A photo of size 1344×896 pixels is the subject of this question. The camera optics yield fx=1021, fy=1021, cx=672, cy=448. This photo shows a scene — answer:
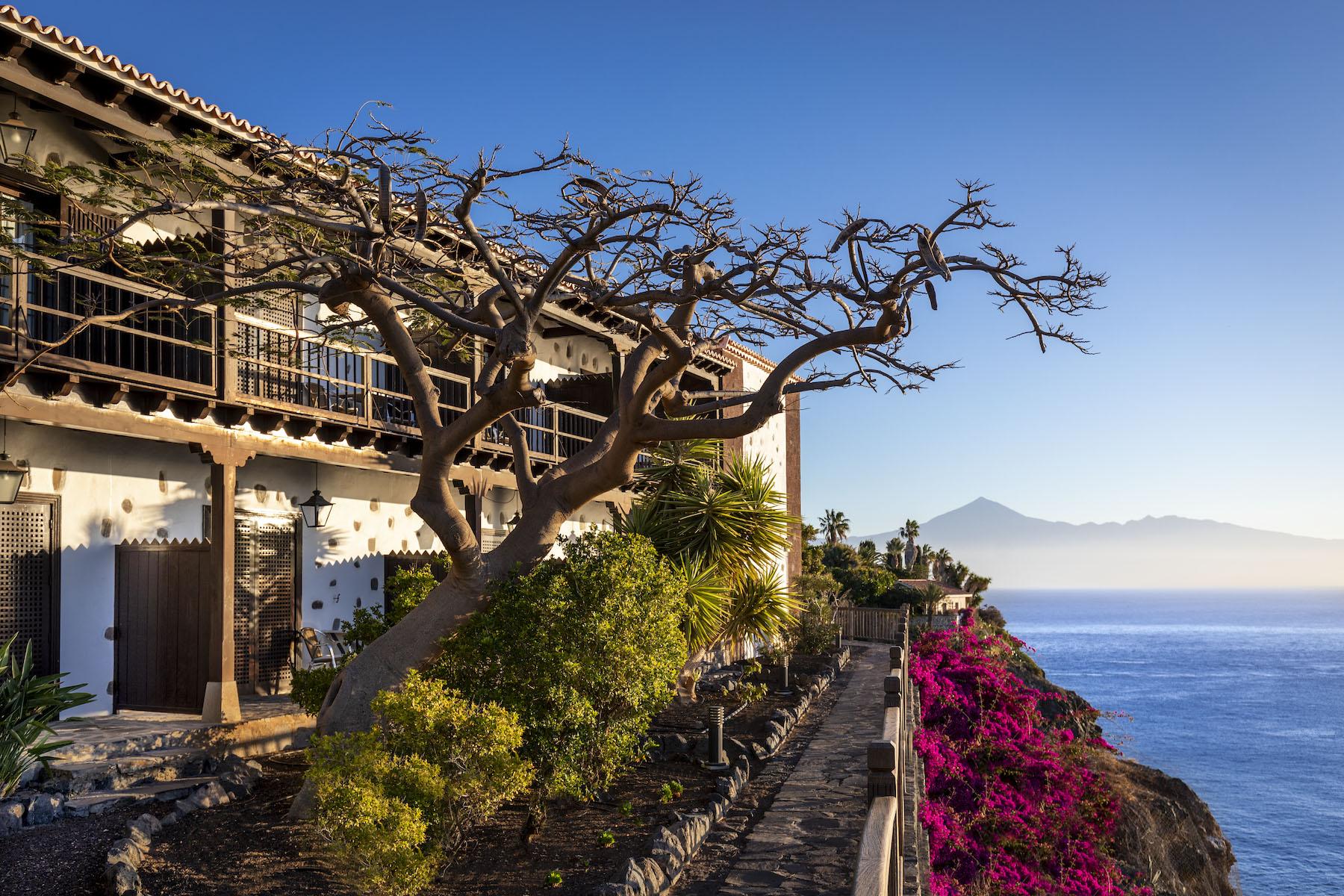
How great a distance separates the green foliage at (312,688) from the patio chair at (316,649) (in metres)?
4.10

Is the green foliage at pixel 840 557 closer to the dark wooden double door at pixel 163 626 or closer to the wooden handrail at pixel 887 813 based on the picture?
the dark wooden double door at pixel 163 626

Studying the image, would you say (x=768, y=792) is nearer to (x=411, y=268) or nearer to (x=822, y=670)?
(x=411, y=268)

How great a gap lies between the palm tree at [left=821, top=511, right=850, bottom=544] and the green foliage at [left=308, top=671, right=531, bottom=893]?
59409 mm

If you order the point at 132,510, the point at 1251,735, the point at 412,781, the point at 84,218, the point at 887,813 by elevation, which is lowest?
the point at 1251,735

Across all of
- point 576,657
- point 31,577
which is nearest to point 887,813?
point 576,657

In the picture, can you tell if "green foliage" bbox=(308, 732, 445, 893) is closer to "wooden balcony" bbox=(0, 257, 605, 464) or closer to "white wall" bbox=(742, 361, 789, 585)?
"wooden balcony" bbox=(0, 257, 605, 464)

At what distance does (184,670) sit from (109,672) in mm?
832

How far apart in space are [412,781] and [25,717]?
4515 millimetres

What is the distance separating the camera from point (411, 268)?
10961mm

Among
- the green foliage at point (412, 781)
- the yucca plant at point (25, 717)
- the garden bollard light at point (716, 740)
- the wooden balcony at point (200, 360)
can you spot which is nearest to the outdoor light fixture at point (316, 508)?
the wooden balcony at point (200, 360)

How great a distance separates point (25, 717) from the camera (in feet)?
27.5

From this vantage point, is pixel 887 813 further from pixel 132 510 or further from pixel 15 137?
pixel 15 137

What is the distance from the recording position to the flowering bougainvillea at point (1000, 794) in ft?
42.3

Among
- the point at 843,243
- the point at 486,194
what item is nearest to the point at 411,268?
the point at 486,194
